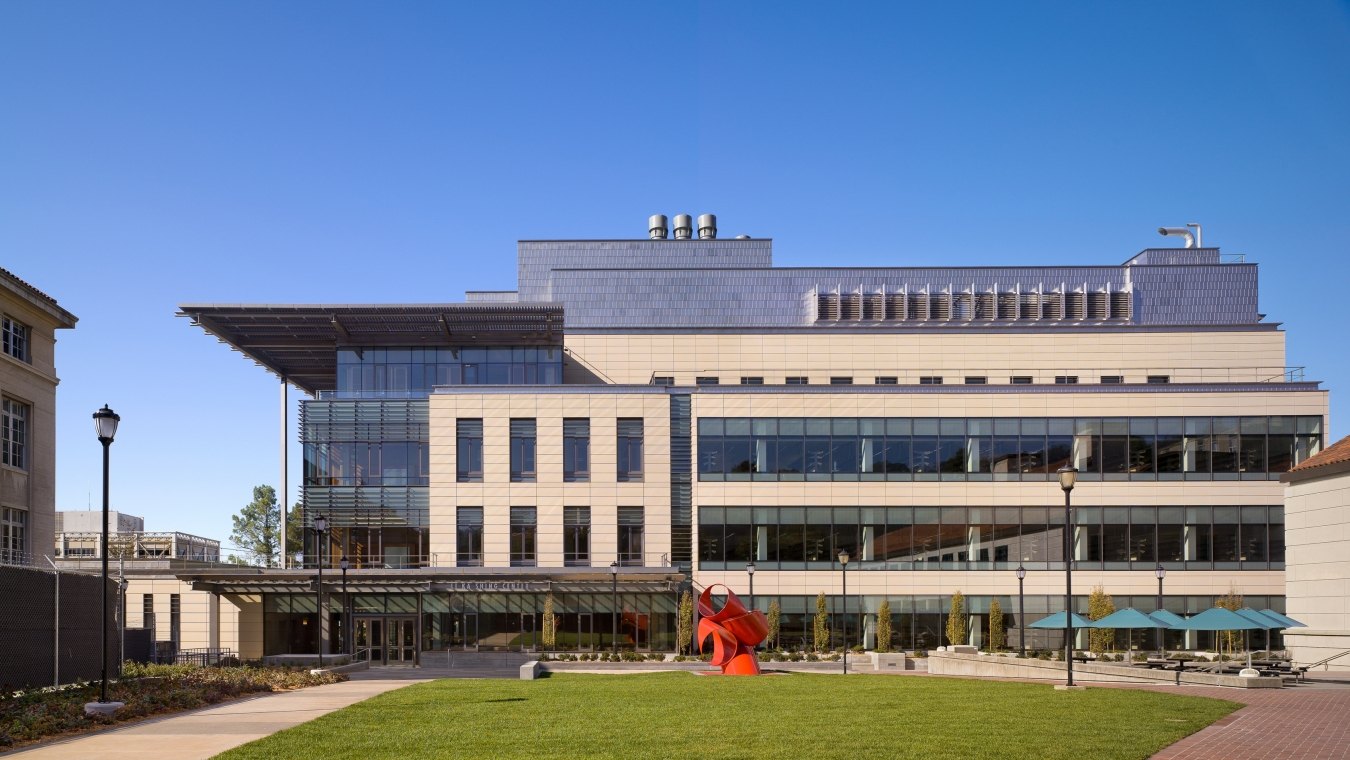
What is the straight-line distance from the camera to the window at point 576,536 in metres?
62.9

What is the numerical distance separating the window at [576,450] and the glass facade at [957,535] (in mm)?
6326

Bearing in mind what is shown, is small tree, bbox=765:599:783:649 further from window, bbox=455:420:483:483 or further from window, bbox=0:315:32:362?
window, bbox=0:315:32:362

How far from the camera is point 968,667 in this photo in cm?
4509

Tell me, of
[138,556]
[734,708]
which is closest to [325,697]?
[734,708]

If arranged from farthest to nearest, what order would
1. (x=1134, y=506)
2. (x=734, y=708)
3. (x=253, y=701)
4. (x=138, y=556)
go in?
(x=138, y=556) → (x=1134, y=506) → (x=253, y=701) → (x=734, y=708)

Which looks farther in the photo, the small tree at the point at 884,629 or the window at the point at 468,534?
the window at the point at 468,534

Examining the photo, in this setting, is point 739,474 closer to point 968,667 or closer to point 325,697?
point 968,667

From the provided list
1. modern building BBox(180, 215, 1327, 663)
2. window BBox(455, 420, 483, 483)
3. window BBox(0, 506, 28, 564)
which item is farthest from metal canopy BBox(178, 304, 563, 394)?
window BBox(0, 506, 28, 564)

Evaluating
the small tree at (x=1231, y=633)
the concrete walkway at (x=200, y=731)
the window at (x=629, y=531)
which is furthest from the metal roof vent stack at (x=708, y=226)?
the concrete walkway at (x=200, y=731)

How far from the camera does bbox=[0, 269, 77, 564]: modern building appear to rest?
143 feet

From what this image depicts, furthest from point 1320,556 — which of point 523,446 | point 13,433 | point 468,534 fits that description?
point 13,433

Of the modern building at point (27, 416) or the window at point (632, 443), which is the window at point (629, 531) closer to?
the window at point (632, 443)

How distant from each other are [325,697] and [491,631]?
3202cm

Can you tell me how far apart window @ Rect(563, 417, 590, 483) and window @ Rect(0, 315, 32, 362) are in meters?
25.4
